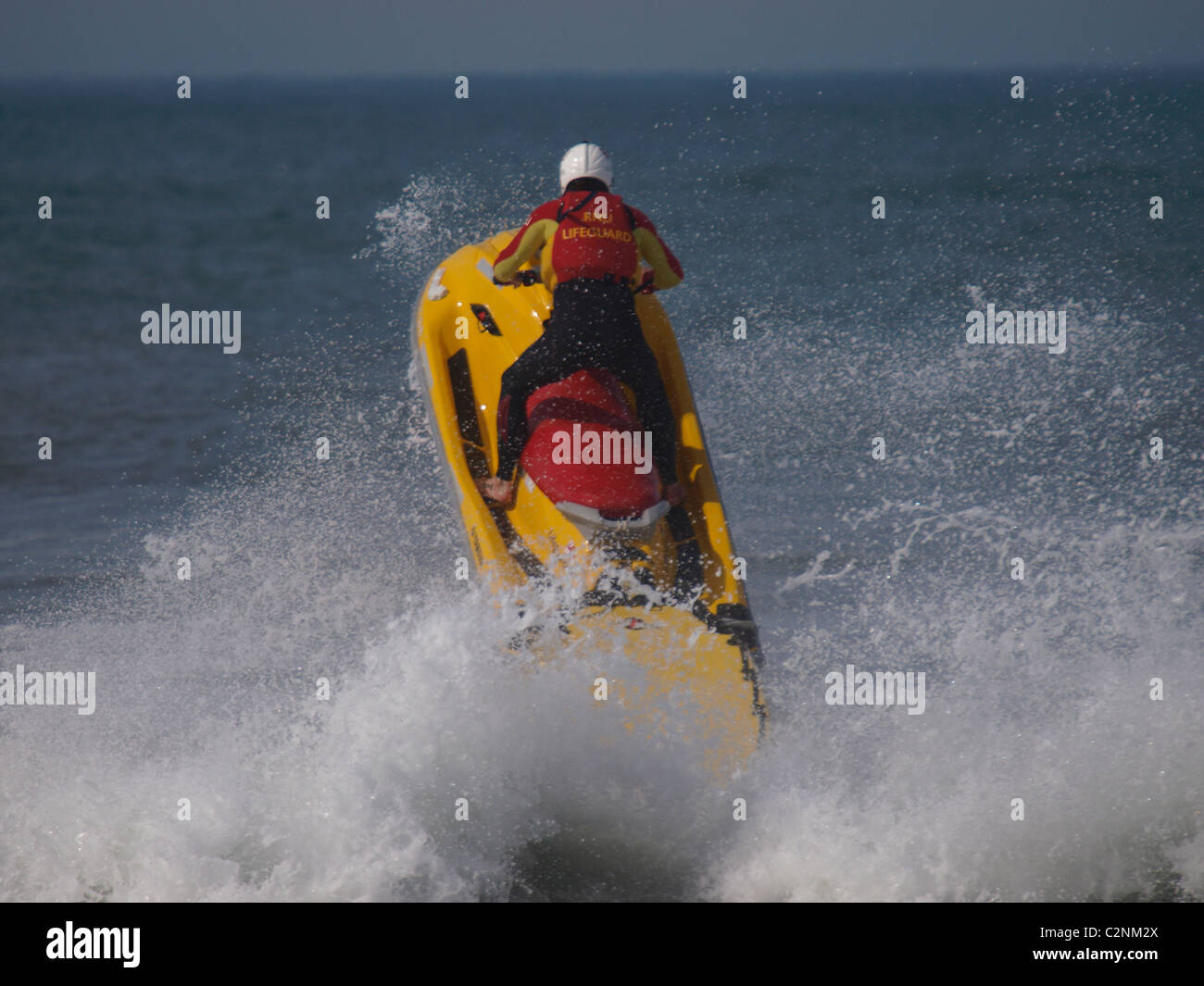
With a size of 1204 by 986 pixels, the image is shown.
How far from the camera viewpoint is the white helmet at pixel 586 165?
215 inches

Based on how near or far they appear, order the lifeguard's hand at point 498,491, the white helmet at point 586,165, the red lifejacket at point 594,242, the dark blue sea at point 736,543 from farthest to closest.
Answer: the white helmet at point 586,165 → the lifeguard's hand at point 498,491 → the red lifejacket at point 594,242 → the dark blue sea at point 736,543

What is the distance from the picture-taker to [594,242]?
509cm

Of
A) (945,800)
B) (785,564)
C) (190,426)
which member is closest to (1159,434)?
(785,564)

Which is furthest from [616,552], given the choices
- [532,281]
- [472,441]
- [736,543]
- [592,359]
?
[736,543]

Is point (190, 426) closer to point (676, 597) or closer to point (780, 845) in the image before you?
point (676, 597)

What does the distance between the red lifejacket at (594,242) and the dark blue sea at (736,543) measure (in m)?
1.51

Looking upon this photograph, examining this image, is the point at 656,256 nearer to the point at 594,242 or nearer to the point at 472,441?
the point at 594,242

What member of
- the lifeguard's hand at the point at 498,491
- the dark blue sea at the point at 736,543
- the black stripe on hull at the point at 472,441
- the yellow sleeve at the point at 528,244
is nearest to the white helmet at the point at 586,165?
the yellow sleeve at the point at 528,244

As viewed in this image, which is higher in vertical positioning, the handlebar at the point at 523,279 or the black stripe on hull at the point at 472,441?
the handlebar at the point at 523,279

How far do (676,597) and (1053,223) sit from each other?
1301cm

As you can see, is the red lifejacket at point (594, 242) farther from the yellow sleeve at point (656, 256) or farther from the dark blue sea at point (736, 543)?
the dark blue sea at point (736, 543)

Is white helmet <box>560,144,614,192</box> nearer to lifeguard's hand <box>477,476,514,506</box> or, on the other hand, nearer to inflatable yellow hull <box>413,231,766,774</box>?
inflatable yellow hull <box>413,231,766,774</box>

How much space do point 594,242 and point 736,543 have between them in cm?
271

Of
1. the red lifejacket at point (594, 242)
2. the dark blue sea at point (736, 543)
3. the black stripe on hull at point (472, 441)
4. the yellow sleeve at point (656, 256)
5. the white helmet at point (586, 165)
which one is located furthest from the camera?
the white helmet at point (586, 165)
